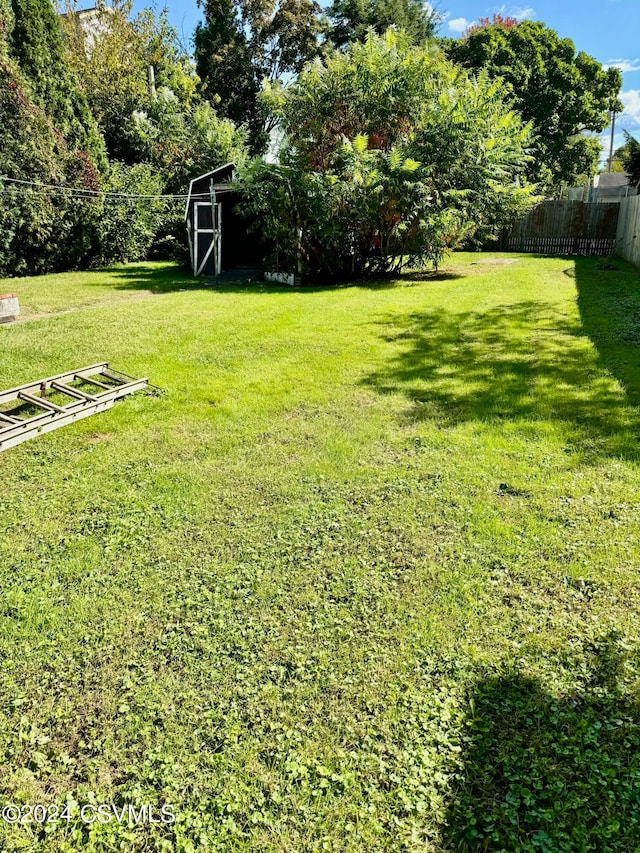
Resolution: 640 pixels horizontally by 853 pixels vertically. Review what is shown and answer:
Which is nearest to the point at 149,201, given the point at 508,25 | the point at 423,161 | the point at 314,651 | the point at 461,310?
the point at 423,161

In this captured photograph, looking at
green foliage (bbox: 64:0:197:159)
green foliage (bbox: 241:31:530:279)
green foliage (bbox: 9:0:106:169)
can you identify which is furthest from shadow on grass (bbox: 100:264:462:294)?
green foliage (bbox: 64:0:197:159)

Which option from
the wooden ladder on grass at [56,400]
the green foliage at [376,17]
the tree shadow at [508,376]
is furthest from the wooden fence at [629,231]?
the green foliage at [376,17]

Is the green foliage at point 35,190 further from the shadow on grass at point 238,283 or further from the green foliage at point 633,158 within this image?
the green foliage at point 633,158

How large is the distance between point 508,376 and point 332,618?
3.85 meters

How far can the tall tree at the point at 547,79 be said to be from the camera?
1046 inches

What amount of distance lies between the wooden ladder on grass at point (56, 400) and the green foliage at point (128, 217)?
10992 mm

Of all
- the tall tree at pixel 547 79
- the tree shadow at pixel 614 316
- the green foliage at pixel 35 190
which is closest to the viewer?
the tree shadow at pixel 614 316

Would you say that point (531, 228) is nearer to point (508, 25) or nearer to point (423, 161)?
point (423, 161)

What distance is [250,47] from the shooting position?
84.1 feet

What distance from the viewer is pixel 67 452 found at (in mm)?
4090

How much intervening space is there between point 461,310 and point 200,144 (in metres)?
13.2

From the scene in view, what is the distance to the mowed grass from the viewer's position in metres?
1.71

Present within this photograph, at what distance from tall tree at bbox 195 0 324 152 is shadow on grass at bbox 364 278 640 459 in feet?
66.8

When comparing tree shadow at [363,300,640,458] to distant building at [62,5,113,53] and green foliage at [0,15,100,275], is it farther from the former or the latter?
distant building at [62,5,113,53]
